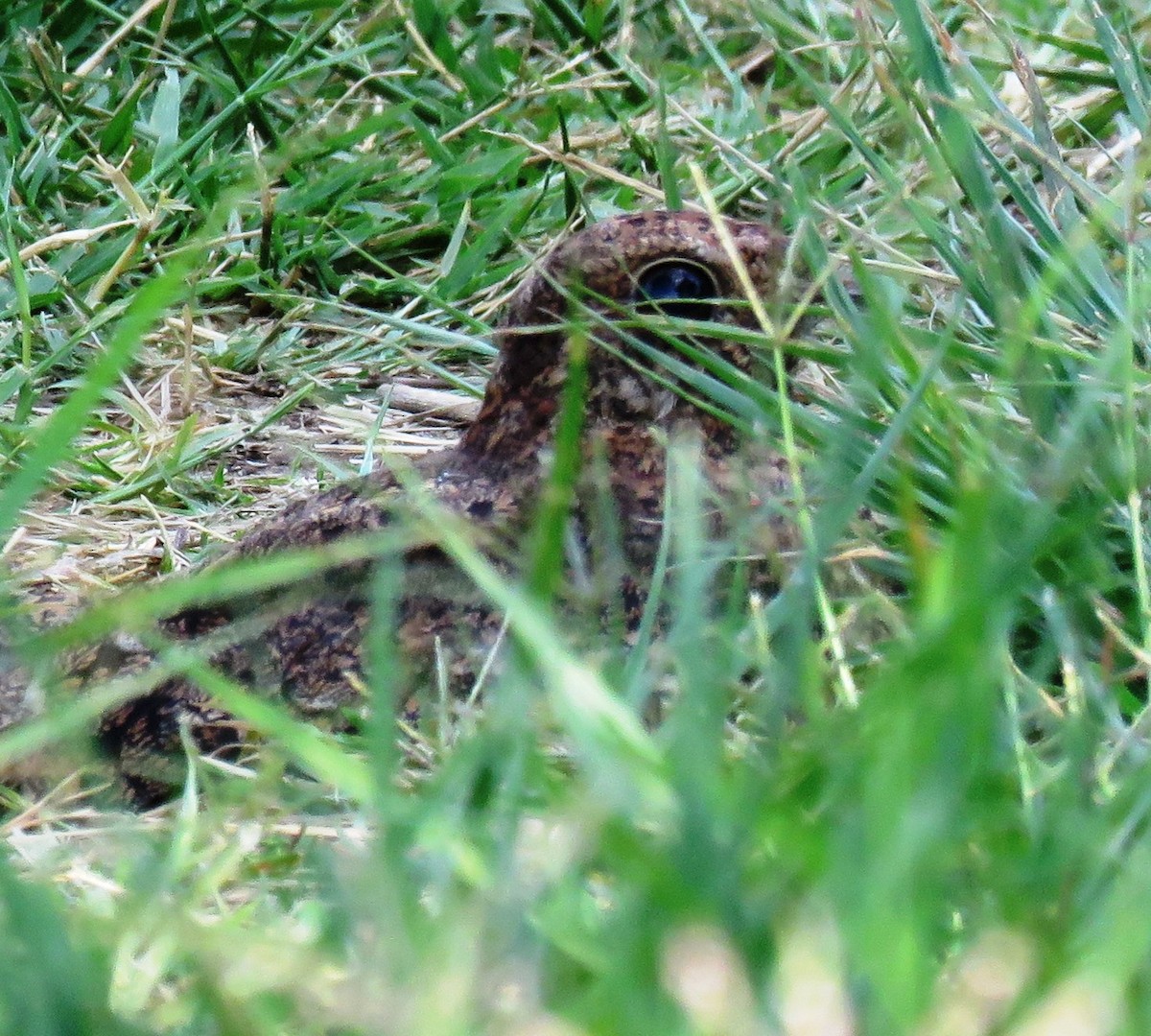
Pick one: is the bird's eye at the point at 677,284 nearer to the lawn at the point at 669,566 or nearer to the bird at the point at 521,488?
the bird at the point at 521,488

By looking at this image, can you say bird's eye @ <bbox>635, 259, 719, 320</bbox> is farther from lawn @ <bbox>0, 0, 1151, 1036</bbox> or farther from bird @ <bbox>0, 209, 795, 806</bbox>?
lawn @ <bbox>0, 0, 1151, 1036</bbox>

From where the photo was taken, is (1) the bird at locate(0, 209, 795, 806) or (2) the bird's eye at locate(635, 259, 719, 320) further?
(2) the bird's eye at locate(635, 259, 719, 320)

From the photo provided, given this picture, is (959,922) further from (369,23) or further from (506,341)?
(369,23)

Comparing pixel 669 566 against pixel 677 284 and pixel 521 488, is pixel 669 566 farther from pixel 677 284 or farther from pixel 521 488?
pixel 677 284

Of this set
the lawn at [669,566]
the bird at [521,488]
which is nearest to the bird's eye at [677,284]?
the bird at [521,488]

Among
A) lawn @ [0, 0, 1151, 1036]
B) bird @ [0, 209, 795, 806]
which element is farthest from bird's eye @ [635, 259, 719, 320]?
lawn @ [0, 0, 1151, 1036]

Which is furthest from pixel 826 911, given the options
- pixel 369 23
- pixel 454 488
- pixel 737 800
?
pixel 369 23

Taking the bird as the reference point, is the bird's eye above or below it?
above
